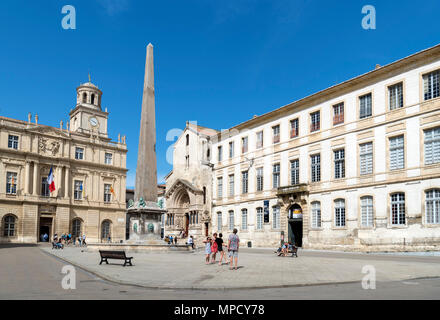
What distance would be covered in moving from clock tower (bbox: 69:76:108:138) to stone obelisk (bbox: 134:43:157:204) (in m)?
37.6

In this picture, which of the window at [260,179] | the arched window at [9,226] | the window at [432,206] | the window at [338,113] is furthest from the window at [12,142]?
the window at [432,206]

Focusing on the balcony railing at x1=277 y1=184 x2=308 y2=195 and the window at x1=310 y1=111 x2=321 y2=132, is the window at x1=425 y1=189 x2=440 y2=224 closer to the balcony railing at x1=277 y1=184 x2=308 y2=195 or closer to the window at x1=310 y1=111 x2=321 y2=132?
the balcony railing at x1=277 y1=184 x2=308 y2=195

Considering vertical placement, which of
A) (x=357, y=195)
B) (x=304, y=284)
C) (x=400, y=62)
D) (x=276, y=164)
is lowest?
(x=304, y=284)

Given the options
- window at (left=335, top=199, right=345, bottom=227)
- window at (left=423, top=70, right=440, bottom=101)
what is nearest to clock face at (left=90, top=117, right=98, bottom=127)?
window at (left=335, top=199, right=345, bottom=227)

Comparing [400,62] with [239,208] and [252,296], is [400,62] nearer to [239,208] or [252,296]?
[239,208]

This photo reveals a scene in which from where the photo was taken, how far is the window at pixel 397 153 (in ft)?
93.4

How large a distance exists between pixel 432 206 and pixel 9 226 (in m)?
45.5

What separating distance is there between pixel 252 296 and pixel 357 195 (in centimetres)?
2378

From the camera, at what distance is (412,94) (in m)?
28.0

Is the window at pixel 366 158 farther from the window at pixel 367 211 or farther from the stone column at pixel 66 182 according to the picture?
the stone column at pixel 66 182

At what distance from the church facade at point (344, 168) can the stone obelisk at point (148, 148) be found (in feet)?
34.2

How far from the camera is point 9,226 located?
4975cm
